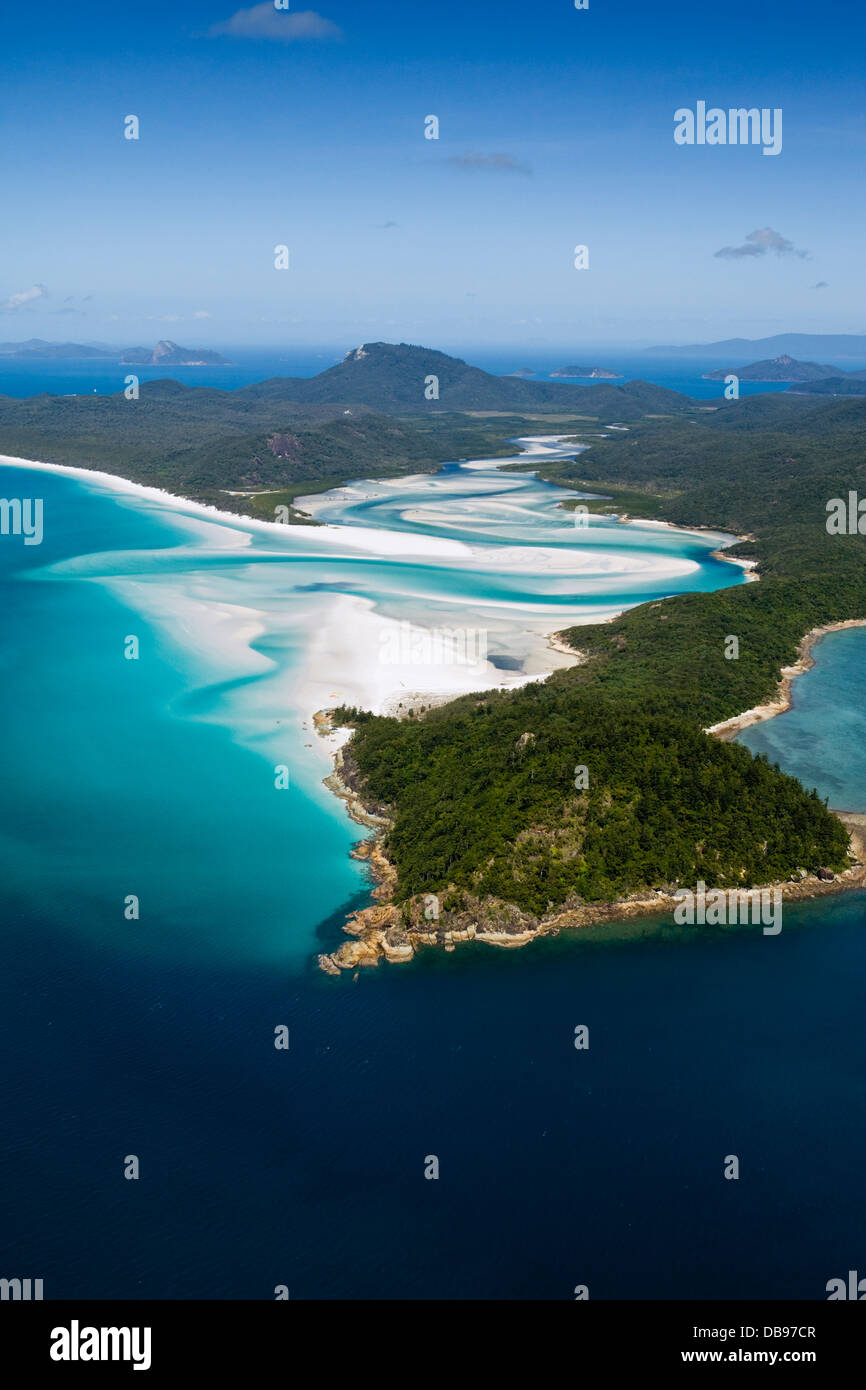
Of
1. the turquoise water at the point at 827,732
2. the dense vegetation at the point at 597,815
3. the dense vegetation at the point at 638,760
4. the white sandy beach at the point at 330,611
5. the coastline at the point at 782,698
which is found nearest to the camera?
the dense vegetation at the point at 597,815

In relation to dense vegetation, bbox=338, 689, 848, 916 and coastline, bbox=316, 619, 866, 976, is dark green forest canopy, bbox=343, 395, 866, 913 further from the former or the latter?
coastline, bbox=316, 619, 866, 976

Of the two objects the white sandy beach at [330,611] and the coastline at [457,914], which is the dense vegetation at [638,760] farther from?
the white sandy beach at [330,611]

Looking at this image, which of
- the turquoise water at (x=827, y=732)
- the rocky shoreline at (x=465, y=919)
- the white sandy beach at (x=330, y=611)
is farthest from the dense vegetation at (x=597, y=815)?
the white sandy beach at (x=330, y=611)

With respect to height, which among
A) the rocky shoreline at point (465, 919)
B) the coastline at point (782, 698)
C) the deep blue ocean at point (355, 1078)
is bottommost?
the deep blue ocean at point (355, 1078)

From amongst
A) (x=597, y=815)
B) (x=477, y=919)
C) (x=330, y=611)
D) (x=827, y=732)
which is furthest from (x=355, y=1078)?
(x=330, y=611)

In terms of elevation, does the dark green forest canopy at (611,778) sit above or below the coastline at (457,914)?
above

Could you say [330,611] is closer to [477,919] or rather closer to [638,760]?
[638,760]

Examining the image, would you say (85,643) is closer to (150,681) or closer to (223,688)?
(150,681)
